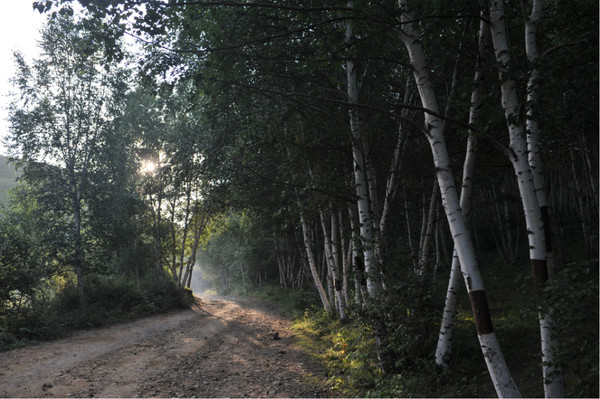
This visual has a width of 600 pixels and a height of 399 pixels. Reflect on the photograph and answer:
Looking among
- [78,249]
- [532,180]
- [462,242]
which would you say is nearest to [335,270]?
[462,242]

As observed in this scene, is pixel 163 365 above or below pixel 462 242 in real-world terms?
below

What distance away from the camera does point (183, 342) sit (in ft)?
42.2

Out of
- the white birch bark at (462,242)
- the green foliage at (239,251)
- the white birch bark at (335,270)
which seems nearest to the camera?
the white birch bark at (462,242)

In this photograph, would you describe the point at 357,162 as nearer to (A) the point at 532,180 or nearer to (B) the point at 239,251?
(A) the point at 532,180

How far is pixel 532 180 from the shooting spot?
4543 millimetres

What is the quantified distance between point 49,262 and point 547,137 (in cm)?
1986

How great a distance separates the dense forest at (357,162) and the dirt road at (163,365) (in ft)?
4.62

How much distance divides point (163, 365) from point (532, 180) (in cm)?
961

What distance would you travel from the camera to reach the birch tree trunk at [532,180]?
4199 mm

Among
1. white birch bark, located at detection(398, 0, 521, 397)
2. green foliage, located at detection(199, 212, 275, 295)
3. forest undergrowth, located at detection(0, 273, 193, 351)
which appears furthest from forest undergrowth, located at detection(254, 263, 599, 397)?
forest undergrowth, located at detection(0, 273, 193, 351)

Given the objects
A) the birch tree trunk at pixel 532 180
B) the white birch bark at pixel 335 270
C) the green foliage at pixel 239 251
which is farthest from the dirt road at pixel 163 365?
the green foliage at pixel 239 251

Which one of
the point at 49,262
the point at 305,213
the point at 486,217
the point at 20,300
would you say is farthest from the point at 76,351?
the point at 486,217

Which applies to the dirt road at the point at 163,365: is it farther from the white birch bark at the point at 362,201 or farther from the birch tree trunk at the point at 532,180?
the birch tree trunk at the point at 532,180

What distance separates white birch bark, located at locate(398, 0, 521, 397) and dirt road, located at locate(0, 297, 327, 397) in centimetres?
396
